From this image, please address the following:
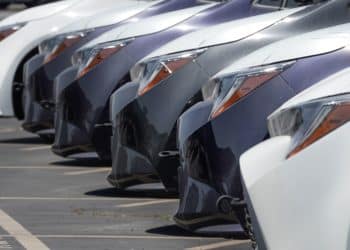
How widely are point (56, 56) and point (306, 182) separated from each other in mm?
7952

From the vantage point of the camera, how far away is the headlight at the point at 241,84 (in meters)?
8.27

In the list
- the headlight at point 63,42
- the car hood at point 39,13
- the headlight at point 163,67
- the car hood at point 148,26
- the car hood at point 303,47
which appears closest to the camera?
the car hood at point 303,47

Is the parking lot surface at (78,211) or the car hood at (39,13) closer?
the parking lot surface at (78,211)

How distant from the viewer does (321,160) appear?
6.02 metres

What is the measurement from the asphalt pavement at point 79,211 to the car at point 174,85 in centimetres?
31

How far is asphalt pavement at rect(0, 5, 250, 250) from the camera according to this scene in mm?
8914

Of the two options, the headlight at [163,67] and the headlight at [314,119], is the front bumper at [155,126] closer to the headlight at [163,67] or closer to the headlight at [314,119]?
the headlight at [163,67]

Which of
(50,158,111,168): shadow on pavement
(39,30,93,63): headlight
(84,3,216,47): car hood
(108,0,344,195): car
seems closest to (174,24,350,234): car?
(108,0,344,195): car

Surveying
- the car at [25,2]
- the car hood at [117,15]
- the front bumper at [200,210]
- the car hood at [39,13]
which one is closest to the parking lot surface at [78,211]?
the front bumper at [200,210]

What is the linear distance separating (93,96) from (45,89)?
1889mm

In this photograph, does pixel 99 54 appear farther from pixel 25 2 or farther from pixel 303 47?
pixel 25 2

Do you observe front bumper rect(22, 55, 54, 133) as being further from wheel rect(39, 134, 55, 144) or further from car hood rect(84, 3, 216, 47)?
car hood rect(84, 3, 216, 47)

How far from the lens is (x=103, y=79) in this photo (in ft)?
39.3

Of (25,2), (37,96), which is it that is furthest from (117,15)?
(25,2)
